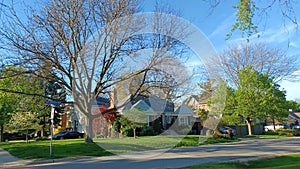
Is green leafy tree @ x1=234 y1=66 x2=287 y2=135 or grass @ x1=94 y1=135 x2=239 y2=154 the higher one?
green leafy tree @ x1=234 y1=66 x2=287 y2=135

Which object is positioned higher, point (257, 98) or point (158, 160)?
point (257, 98)

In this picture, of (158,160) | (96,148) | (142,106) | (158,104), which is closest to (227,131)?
(142,106)

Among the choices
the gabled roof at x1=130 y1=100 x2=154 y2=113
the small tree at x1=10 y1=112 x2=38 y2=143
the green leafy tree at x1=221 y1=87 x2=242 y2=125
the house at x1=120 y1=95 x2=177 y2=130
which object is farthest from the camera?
the green leafy tree at x1=221 y1=87 x2=242 y2=125

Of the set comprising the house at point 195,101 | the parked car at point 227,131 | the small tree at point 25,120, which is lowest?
the parked car at point 227,131

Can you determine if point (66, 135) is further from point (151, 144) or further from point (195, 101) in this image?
point (195, 101)

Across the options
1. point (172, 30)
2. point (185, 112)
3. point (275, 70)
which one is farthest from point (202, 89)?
point (275, 70)

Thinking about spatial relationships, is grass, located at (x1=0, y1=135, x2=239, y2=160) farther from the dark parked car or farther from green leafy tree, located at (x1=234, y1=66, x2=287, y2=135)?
the dark parked car

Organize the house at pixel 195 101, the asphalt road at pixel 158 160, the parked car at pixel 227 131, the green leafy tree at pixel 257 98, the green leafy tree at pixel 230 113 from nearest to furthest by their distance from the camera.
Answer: the asphalt road at pixel 158 160, the house at pixel 195 101, the parked car at pixel 227 131, the green leafy tree at pixel 257 98, the green leafy tree at pixel 230 113

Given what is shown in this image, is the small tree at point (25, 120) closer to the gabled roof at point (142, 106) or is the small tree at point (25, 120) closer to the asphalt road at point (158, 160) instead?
the gabled roof at point (142, 106)

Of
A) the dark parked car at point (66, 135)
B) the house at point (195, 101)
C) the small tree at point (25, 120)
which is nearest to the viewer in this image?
the house at point (195, 101)

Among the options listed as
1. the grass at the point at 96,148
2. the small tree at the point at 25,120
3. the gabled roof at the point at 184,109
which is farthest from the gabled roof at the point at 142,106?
the small tree at the point at 25,120

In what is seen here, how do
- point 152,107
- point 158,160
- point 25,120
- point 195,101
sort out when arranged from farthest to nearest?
point 25,120 → point 152,107 → point 195,101 → point 158,160

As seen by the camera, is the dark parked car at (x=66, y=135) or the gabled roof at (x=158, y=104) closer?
the gabled roof at (x=158, y=104)

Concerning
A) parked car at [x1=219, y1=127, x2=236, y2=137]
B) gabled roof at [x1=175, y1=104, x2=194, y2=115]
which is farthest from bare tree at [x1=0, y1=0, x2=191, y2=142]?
A: parked car at [x1=219, y1=127, x2=236, y2=137]
